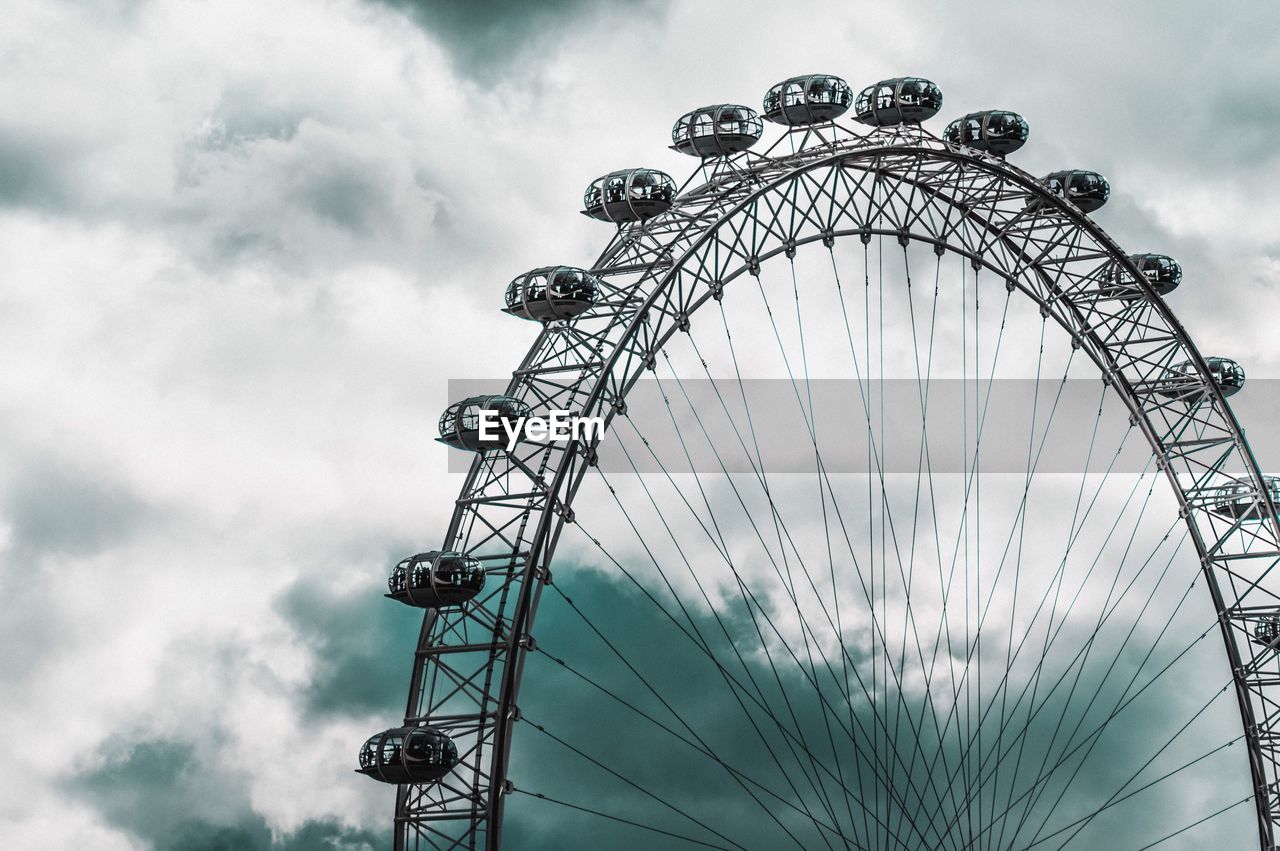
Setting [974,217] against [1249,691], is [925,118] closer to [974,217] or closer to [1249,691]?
[974,217]

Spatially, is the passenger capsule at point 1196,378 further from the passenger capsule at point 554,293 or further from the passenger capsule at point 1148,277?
the passenger capsule at point 554,293

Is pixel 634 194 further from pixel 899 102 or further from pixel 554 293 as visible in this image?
pixel 899 102

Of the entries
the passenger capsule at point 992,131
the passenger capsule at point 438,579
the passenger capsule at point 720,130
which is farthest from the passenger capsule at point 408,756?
the passenger capsule at point 992,131

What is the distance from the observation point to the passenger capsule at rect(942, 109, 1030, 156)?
99.9 ft

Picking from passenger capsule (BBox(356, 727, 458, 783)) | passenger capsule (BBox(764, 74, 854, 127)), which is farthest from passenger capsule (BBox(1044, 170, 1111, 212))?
passenger capsule (BBox(356, 727, 458, 783))

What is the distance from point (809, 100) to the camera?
2772 cm

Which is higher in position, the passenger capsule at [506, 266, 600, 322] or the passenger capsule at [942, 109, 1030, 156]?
the passenger capsule at [942, 109, 1030, 156]

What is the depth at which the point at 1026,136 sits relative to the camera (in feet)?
101

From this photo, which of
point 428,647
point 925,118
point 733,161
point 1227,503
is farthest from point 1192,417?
point 428,647

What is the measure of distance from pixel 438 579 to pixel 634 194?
6755 mm

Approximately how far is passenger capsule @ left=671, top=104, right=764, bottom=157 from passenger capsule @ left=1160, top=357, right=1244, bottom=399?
11.6 metres

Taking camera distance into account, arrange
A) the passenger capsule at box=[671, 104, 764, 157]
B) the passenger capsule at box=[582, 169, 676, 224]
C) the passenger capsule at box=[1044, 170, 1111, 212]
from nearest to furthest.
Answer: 1. the passenger capsule at box=[582, 169, 676, 224]
2. the passenger capsule at box=[671, 104, 764, 157]
3. the passenger capsule at box=[1044, 170, 1111, 212]

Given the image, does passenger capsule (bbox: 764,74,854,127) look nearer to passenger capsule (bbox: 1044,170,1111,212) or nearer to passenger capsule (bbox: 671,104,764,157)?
passenger capsule (bbox: 671,104,764,157)

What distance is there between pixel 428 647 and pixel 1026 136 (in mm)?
14499
